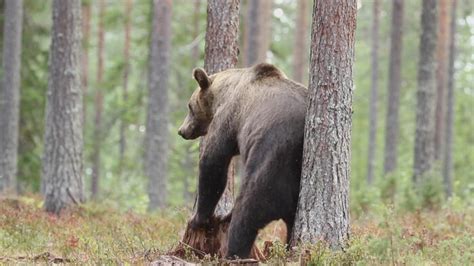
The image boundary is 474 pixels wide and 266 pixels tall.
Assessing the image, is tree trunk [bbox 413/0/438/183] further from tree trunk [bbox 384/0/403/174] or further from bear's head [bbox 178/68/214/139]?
bear's head [bbox 178/68/214/139]

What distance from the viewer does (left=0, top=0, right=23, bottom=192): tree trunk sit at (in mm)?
18328

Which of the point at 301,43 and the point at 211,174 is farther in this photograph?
the point at 301,43

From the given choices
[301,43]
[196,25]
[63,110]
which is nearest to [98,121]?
[196,25]

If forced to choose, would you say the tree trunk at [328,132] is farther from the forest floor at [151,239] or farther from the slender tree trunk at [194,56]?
the slender tree trunk at [194,56]

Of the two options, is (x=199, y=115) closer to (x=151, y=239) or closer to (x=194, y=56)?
(x=151, y=239)

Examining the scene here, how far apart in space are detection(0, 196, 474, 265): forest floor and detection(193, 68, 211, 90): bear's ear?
6.50 ft

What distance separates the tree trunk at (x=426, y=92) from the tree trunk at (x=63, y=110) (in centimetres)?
870

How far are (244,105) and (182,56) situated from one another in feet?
82.2

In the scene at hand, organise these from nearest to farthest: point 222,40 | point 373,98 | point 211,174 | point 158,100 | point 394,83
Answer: point 211,174 → point 222,40 → point 158,100 → point 394,83 → point 373,98

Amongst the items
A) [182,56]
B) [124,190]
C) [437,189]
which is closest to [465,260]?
[437,189]

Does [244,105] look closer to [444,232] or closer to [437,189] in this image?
[444,232]

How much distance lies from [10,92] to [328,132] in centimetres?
1220

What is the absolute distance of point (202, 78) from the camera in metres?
9.28

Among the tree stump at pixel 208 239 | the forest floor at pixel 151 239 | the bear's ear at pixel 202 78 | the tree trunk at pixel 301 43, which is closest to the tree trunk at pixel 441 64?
the tree trunk at pixel 301 43
